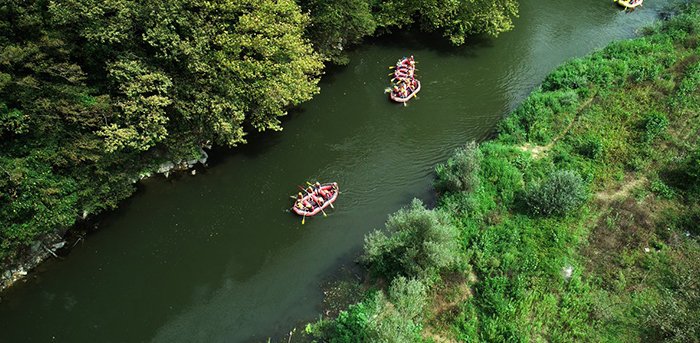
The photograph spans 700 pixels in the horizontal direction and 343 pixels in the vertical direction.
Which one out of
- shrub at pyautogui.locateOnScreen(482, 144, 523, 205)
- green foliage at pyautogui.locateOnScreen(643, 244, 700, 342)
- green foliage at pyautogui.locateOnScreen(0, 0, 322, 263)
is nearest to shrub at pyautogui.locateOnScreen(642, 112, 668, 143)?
green foliage at pyautogui.locateOnScreen(643, 244, 700, 342)

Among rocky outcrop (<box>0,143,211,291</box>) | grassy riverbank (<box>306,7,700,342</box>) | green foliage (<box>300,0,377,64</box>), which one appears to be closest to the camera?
grassy riverbank (<box>306,7,700,342</box>)

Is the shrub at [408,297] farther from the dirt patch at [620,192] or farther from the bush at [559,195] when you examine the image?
the dirt patch at [620,192]

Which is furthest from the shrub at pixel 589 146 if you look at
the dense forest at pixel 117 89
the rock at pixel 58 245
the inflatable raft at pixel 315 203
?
the rock at pixel 58 245

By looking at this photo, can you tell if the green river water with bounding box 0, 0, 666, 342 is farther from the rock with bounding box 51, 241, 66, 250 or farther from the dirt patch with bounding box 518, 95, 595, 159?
the dirt patch with bounding box 518, 95, 595, 159

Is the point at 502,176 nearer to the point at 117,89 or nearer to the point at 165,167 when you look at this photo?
the point at 165,167

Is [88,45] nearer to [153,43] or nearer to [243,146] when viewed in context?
[153,43]

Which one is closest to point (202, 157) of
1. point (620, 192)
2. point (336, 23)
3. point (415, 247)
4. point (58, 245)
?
point (58, 245)

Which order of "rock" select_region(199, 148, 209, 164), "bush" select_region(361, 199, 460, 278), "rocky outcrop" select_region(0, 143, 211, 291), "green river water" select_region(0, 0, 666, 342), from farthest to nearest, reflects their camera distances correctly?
"rock" select_region(199, 148, 209, 164), "rocky outcrop" select_region(0, 143, 211, 291), "green river water" select_region(0, 0, 666, 342), "bush" select_region(361, 199, 460, 278)
